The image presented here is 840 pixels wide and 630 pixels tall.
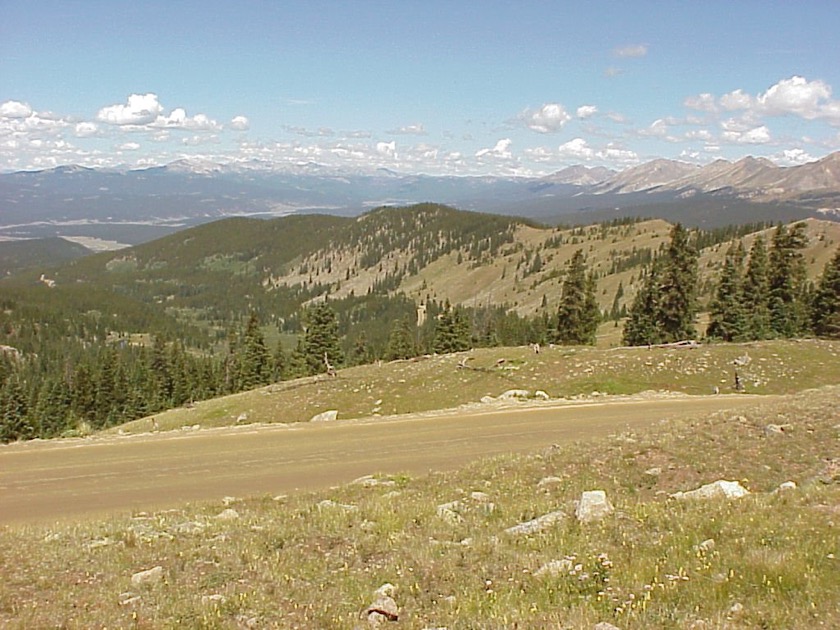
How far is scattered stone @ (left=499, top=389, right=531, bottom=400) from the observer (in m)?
31.4

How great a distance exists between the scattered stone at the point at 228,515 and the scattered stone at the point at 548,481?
255 inches

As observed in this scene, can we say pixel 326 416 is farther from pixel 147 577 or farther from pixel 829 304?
pixel 829 304

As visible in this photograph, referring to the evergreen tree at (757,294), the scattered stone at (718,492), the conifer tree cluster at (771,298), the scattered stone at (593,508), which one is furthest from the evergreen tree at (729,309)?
the scattered stone at (593,508)

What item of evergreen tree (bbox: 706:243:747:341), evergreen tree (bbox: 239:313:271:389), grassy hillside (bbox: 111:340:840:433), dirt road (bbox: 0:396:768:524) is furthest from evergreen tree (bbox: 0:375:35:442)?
evergreen tree (bbox: 706:243:747:341)

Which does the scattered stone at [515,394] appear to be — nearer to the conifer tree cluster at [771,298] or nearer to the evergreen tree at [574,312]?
the conifer tree cluster at [771,298]

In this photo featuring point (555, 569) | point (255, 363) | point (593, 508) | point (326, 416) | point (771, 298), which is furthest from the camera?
point (255, 363)

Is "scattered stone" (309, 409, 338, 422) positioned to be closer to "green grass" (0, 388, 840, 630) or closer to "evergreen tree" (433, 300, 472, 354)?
"green grass" (0, 388, 840, 630)

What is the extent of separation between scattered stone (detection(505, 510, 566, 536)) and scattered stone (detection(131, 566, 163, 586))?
5257 mm

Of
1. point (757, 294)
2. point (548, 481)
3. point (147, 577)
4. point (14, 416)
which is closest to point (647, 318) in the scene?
point (757, 294)

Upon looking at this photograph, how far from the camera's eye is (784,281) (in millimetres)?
63656

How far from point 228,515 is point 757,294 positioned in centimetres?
6488

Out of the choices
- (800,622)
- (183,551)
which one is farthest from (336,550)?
(800,622)

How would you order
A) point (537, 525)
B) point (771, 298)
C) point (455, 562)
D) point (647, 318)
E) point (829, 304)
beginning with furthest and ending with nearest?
point (647, 318) < point (771, 298) < point (829, 304) < point (537, 525) < point (455, 562)

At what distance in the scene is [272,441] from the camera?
827 inches
